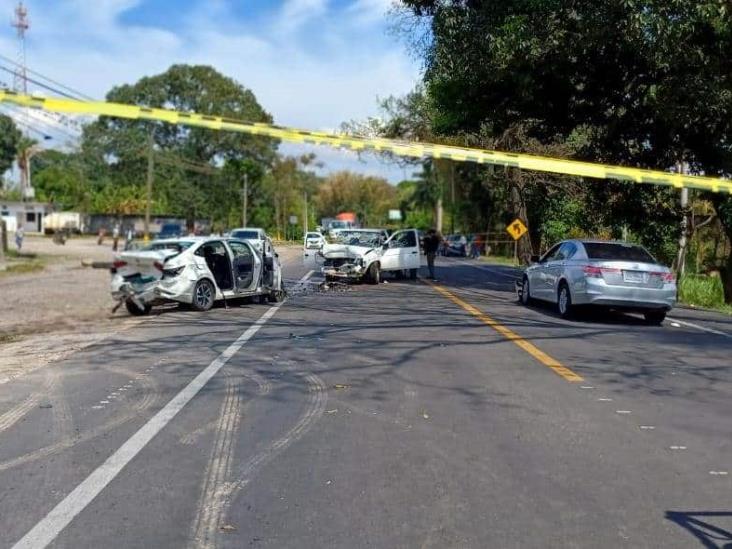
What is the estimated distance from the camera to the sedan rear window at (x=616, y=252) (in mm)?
15336

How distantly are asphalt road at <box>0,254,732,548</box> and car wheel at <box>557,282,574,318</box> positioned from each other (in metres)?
3.23

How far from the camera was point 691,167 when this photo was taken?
23.5m

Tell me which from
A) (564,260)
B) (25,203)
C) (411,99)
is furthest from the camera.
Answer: (25,203)

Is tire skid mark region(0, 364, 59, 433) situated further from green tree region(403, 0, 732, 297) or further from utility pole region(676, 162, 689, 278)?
utility pole region(676, 162, 689, 278)

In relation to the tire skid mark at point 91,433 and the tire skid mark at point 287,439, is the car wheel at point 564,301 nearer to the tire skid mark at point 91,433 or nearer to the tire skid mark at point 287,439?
the tire skid mark at point 287,439

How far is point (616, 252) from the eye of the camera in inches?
615

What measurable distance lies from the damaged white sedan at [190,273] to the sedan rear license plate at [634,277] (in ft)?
25.3

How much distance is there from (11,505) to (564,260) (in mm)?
12628

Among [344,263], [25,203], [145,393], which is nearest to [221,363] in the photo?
[145,393]

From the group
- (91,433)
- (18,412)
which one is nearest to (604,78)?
(18,412)

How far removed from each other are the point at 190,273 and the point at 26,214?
79.7 m

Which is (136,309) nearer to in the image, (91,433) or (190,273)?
(190,273)

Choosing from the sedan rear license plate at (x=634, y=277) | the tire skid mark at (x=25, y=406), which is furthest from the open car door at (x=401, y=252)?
the tire skid mark at (x=25, y=406)

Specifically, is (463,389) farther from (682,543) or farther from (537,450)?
(682,543)
